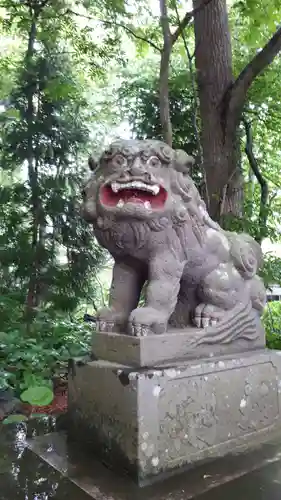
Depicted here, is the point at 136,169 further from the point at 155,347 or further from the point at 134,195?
the point at 155,347

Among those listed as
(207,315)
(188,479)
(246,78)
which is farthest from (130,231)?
(246,78)

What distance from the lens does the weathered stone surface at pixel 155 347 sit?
1557 mm

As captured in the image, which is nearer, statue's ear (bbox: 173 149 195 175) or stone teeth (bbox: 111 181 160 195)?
stone teeth (bbox: 111 181 160 195)

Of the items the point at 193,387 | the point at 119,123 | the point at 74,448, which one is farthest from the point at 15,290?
the point at 193,387

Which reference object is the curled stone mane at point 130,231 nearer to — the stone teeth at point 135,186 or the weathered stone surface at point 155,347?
the stone teeth at point 135,186

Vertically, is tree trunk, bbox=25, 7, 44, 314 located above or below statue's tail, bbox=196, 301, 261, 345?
above

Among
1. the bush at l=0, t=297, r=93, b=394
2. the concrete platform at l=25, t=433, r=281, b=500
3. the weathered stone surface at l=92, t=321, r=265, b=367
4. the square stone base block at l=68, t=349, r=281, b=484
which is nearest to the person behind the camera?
the concrete platform at l=25, t=433, r=281, b=500

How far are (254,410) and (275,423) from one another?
0.58 feet

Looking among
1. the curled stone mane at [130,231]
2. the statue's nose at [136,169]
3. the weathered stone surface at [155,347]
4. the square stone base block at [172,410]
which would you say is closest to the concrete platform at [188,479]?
the square stone base block at [172,410]

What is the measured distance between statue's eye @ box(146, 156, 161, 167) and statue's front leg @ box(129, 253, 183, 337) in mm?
354

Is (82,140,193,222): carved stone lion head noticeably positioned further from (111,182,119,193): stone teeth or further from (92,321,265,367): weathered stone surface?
(92,321,265,367): weathered stone surface

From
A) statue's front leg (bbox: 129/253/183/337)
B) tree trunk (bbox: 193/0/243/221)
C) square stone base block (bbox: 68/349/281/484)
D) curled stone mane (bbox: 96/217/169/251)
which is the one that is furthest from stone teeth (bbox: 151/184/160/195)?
tree trunk (bbox: 193/0/243/221)

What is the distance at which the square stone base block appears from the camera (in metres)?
1.43

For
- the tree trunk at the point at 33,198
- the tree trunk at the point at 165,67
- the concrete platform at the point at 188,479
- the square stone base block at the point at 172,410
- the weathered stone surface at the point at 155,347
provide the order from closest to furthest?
the concrete platform at the point at 188,479 → the square stone base block at the point at 172,410 → the weathered stone surface at the point at 155,347 → the tree trunk at the point at 165,67 → the tree trunk at the point at 33,198
